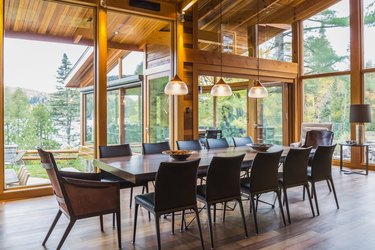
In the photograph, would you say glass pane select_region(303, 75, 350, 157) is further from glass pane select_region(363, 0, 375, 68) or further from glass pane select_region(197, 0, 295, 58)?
glass pane select_region(197, 0, 295, 58)

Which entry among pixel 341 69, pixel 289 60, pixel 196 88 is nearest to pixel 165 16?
pixel 196 88

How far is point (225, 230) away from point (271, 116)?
538cm

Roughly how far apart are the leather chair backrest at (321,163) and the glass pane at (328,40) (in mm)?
4129

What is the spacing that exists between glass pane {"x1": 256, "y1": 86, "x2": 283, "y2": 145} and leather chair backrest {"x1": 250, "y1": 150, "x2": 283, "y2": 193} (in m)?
4.84

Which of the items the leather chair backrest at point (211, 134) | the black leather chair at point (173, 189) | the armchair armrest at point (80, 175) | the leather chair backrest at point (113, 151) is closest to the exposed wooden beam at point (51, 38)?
the leather chair backrest at point (113, 151)

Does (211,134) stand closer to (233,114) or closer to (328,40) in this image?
(233,114)

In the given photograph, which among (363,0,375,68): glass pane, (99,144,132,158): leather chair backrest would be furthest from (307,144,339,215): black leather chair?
(363,0,375,68): glass pane

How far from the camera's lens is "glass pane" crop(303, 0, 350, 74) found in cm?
717

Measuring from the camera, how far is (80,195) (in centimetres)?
263

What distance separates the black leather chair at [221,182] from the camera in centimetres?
288

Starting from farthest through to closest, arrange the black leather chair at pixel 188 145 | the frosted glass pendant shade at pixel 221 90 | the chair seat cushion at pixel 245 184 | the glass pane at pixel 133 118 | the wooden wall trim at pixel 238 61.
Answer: the glass pane at pixel 133 118
the wooden wall trim at pixel 238 61
the black leather chair at pixel 188 145
the frosted glass pendant shade at pixel 221 90
the chair seat cushion at pixel 245 184

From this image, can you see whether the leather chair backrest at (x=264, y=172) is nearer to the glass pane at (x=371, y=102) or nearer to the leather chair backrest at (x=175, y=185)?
the leather chair backrest at (x=175, y=185)

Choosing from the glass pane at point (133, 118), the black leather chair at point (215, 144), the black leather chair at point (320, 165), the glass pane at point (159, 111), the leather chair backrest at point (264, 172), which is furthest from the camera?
the glass pane at point (133, 118)

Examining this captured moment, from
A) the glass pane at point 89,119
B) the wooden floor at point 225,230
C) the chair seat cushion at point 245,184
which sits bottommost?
the wooden floor at point 225,230
